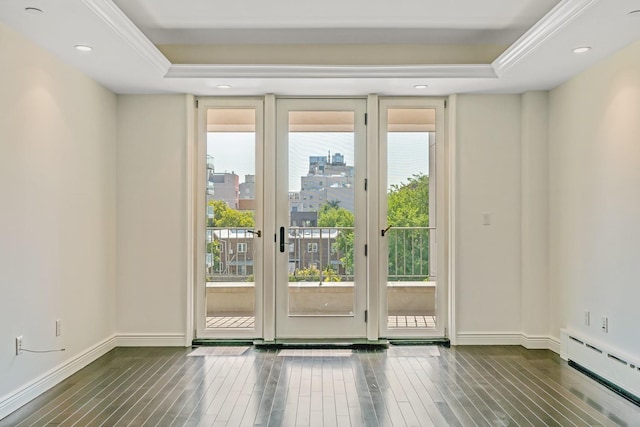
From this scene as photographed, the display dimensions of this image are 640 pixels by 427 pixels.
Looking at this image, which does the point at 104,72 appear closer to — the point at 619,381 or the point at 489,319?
the point at 489,319

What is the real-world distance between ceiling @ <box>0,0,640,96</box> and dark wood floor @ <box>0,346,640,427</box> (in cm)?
236

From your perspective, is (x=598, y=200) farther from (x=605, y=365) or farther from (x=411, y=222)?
(x=411, y=222)

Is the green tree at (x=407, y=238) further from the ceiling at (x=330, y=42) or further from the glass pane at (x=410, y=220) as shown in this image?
the ceiling at (x=330, y=42)

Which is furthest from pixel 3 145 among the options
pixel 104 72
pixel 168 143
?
pixel 168 143

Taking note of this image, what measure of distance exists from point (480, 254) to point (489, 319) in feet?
2.04

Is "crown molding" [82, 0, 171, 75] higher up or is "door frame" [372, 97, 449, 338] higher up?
"crown molding" [82, 0, 171, 75]

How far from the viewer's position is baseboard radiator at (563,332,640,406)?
352 centimetres

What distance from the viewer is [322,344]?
488cm

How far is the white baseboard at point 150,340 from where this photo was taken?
489 cm

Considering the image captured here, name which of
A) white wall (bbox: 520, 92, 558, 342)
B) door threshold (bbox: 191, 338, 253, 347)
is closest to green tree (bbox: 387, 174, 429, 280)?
white wall (bbox: 520, 92, 558, 342)

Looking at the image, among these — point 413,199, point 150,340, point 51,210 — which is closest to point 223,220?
point 150,340

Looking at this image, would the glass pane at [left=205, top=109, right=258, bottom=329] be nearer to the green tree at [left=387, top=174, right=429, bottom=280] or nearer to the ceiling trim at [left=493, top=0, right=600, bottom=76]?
the green tree at [left=387, top=174, right=429, bottom=280]

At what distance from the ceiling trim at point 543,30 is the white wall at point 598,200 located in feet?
2.11

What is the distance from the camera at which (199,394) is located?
3566 mm
